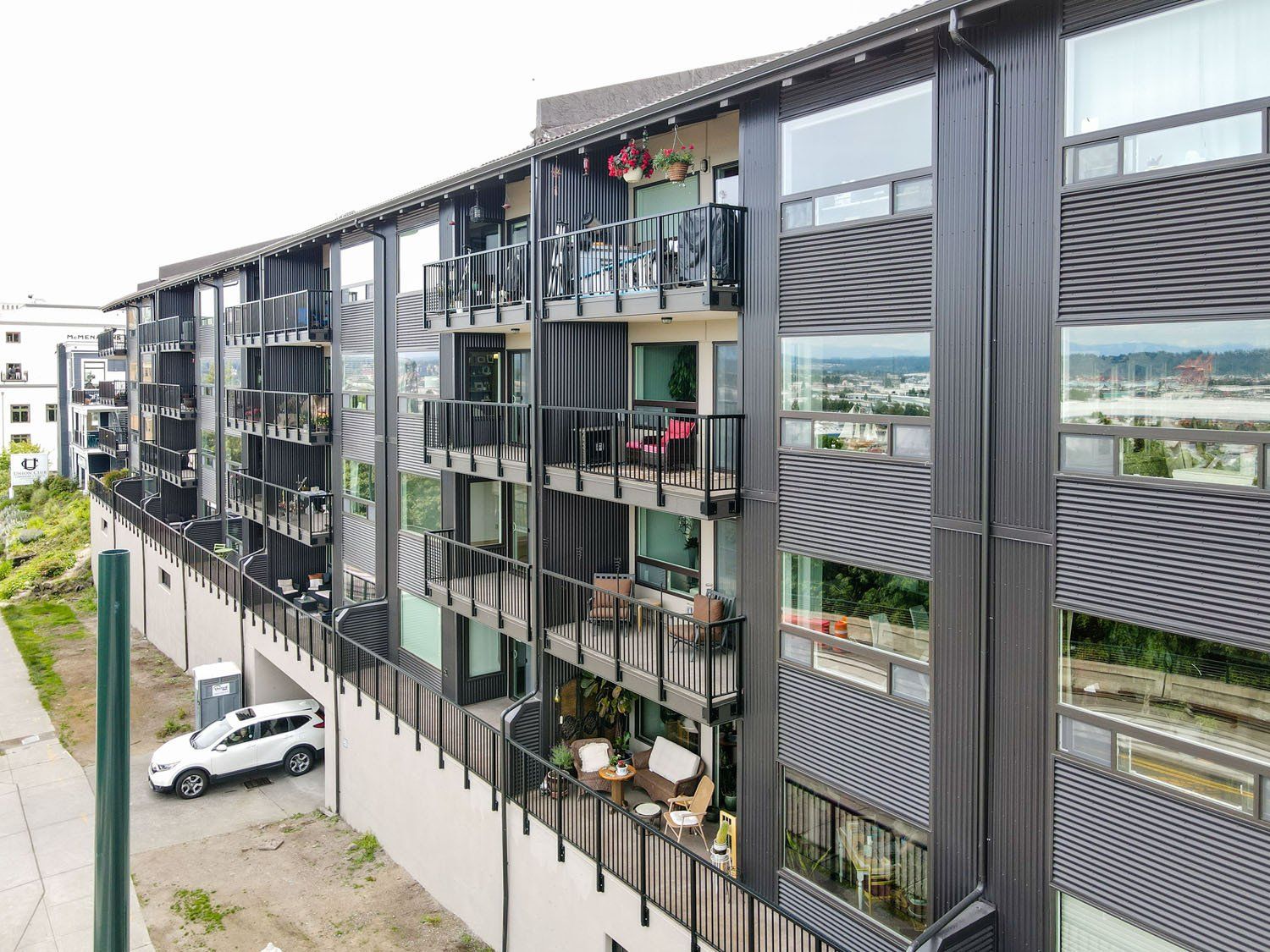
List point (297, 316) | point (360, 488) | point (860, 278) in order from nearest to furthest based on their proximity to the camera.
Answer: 1. point (860, 278)
2. point (360, 488)
3. point (297, 316)

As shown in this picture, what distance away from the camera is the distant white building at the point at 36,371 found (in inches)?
2697

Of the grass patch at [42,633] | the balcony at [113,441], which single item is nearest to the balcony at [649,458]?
the grass patch at [42,633]

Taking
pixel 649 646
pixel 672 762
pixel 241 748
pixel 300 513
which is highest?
pixel 300 513

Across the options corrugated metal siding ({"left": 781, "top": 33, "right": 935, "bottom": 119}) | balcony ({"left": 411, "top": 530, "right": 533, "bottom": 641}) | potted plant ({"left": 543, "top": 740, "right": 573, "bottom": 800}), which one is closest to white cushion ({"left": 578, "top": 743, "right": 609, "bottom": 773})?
potted plant ({"left": 543, "top": 740, "right": 573, "bottom": 800})

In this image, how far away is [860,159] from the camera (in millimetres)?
9758

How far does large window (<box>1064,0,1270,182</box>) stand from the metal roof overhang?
41.2 inches

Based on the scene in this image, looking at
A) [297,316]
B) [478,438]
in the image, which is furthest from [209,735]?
[297,316]

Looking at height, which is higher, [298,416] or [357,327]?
[357,327]

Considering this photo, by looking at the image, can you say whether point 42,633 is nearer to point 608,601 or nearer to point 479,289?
point 479,289

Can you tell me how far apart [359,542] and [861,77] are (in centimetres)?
1622

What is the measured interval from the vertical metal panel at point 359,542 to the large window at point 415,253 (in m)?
5.71

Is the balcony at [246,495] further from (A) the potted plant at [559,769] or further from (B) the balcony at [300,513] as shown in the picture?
(A) the potted plant at [559,769]

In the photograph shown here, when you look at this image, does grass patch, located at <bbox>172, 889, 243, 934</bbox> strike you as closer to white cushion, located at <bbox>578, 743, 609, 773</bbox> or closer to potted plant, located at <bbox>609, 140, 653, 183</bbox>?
white cushion, located at <bbox>578, 743, 609, 773</bbox>

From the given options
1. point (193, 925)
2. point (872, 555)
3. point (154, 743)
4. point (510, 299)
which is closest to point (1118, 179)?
point (872, 555)
